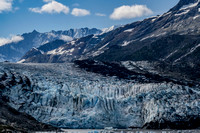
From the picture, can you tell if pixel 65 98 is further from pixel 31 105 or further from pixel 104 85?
pixel 104 85

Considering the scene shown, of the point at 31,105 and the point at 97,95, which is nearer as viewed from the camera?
the point at 31,105

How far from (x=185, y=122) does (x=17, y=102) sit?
47.7 meters

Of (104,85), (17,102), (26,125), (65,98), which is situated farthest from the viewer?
(104,85)

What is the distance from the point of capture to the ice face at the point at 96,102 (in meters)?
74.2

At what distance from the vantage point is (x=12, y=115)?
61.1 m

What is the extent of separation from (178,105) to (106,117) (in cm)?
2119

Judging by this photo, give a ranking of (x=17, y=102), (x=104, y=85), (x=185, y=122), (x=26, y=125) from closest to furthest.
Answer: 1. (x=26, y=125)
2. (x=185, y=122)
3. (x=17, y=102)
4. (x=104, y=85)

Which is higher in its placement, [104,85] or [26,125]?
[104,85]

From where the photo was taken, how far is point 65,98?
80.8m

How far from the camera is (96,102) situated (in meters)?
80.8

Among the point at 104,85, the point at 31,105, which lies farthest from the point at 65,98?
the point at 104,85

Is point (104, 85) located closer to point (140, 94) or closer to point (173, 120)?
point (140, 94)

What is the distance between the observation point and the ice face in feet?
244

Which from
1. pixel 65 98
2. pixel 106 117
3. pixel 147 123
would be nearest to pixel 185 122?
pixel 147 123
